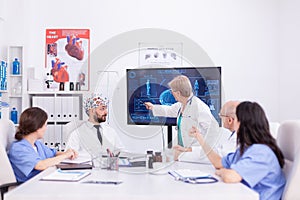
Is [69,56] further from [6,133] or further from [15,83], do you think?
[6,133]

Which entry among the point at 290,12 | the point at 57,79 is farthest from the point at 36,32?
the point at 290,12

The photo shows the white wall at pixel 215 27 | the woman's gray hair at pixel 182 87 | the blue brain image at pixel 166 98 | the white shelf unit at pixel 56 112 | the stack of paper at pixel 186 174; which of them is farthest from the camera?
the white wall at pixel 215 27

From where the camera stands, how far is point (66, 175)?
1.81 metres

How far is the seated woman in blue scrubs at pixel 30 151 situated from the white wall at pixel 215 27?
6.56 ft

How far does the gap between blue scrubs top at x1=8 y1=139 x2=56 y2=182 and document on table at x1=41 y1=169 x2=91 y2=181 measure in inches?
9.0

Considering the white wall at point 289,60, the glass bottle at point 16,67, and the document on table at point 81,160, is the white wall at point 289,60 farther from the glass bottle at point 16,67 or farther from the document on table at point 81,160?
the glass bottle at point 16,67

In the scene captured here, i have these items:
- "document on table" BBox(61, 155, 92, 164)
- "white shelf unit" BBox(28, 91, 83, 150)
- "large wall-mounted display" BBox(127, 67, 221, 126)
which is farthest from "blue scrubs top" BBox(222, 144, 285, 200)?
"white shelf unit" BBox(28, 91, 83, 150)

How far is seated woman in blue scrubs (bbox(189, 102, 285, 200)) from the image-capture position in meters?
1.66

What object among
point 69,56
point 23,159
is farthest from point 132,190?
point 69,56

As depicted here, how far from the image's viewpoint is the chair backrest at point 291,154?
1.69 metres

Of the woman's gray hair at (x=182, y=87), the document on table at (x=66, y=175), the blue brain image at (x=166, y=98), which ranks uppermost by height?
the woman's gray hair at (x=182, y=87)

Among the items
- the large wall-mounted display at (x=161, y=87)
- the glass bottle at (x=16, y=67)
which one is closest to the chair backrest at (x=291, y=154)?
the large wall-mounted display at (x=161, y=87)

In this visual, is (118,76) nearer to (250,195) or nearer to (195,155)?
(195,155)

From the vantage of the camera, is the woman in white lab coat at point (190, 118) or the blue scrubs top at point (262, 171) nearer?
the blue scrubs top at point (262, 171)
